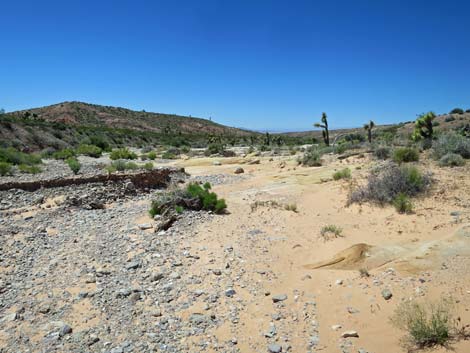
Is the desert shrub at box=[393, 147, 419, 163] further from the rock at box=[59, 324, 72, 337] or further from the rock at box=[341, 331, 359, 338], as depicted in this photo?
the rock at box=[59, 324, 72, 337]

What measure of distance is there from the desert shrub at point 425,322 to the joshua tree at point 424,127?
17.7m

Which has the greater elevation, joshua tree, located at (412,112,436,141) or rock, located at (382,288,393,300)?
joshua tree, located at (412,112,436,141)

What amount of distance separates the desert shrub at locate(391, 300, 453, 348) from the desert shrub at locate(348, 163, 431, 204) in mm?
5122

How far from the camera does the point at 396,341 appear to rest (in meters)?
3.76

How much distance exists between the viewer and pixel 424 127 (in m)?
19.9

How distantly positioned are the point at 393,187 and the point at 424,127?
12.8 m

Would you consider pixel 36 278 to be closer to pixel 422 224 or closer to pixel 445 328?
pixel 445 328

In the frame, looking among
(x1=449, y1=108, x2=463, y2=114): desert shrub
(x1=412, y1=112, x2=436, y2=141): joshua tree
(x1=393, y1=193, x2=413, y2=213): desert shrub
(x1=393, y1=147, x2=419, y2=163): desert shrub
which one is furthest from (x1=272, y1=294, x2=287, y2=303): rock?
(x1=449, y1=108, x2=463, y2=114): desert shrub

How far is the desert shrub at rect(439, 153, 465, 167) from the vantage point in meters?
11.7

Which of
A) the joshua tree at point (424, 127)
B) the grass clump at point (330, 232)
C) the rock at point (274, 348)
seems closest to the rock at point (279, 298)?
the rock at point (274, 348)

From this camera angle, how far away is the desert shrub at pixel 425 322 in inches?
139

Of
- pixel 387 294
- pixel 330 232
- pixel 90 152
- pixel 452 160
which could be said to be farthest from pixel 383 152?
pixel 90 152

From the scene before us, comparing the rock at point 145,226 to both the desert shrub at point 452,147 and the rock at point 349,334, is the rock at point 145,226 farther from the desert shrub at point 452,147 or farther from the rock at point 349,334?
the desert shrub at point 452,147

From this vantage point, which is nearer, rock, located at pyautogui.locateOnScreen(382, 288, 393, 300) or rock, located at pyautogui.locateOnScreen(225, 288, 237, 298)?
rock, located at pyautogui.locateOnScreen(382, 288, 393, 300)
